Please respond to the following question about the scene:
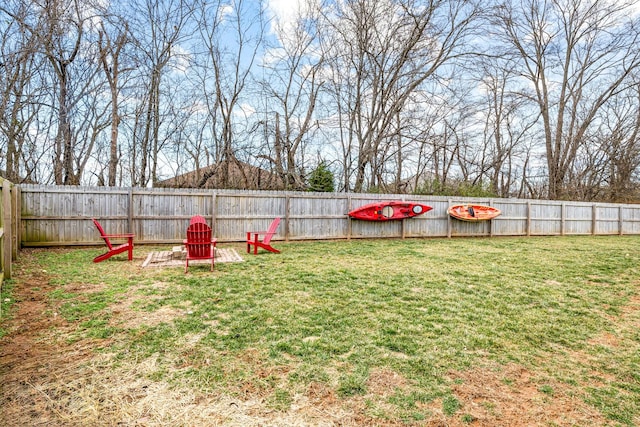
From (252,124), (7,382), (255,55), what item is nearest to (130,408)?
(7,382)

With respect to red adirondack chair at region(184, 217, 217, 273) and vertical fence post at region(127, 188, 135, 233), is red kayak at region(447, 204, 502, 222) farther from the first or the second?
vertical fence post at region(127, 188, 135, 233)

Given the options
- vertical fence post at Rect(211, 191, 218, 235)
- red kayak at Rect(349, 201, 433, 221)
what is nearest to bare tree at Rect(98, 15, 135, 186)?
vertical fence post at Rect(211, 191, 218, 235)

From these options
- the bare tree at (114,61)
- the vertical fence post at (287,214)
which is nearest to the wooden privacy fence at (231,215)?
the vertical fence post at (287,214)

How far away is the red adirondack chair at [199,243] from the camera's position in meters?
5.44

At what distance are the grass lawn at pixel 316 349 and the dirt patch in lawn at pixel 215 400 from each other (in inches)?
0.4

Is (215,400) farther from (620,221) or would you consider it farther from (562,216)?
(620,221)

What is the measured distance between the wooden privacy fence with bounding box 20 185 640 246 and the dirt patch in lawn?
21.4 ft

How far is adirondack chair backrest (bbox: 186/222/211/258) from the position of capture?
17.8 ft

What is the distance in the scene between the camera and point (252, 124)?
13.3 m

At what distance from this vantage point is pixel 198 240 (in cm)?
549

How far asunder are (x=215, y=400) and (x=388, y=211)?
371 inches

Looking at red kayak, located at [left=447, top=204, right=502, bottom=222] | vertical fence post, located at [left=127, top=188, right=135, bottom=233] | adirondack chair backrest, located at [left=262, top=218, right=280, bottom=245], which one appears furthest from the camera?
red kayak, located at [left=447, top=204, right=502, bottom=222]

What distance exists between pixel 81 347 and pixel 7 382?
52 centimetres

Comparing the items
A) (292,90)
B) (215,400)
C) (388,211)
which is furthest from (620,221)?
Answer: (215,400)
